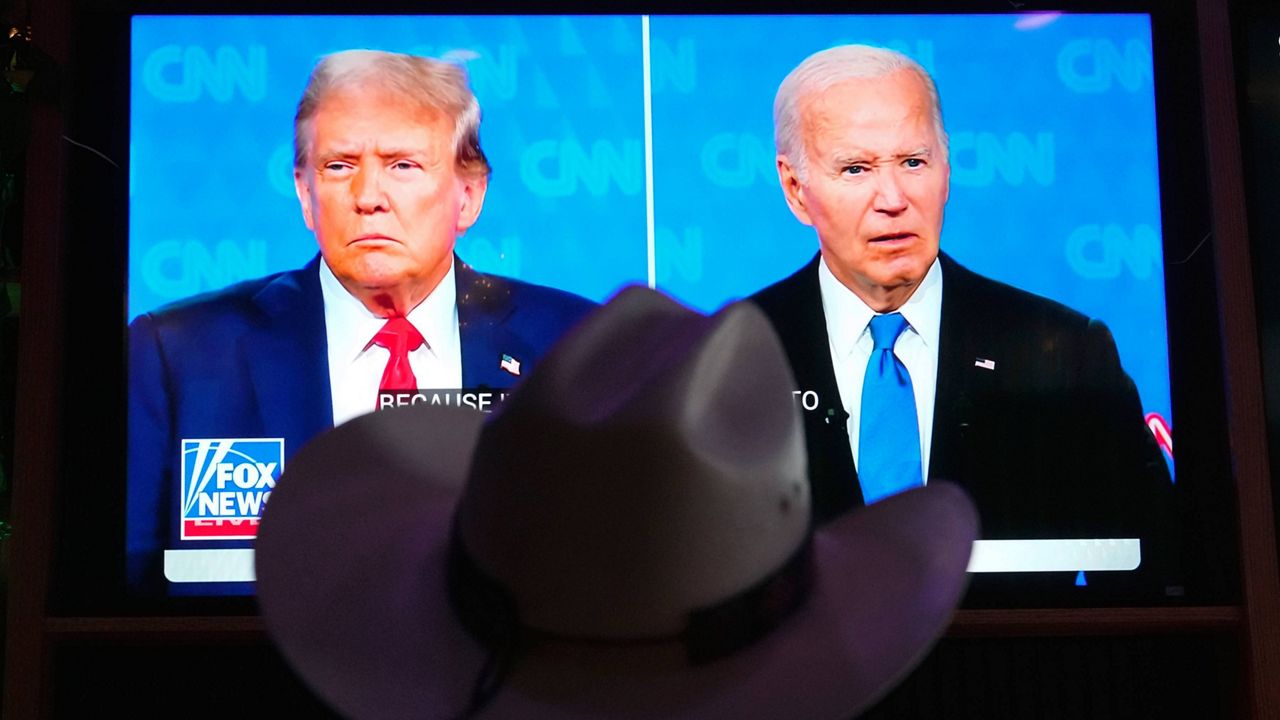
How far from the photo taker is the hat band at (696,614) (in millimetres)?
793

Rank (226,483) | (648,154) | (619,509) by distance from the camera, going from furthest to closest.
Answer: (648,154) → (226,483) → (619,509)

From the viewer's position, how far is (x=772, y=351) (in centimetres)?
90

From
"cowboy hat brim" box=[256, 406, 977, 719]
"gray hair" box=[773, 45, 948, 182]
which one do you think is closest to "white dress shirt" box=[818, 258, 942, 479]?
"gray hair" box=[773, 45, 948, 182]

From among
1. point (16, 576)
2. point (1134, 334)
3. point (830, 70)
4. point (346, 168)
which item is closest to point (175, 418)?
point (16, 576)

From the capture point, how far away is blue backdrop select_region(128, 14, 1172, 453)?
2062 millimetres

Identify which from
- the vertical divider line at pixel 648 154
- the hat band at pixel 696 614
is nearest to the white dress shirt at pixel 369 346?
the vertical divider line at pixel 648 154

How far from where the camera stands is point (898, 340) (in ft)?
6.81

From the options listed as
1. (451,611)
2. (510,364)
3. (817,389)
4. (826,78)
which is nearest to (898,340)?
(817,389)

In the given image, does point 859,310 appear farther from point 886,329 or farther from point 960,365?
point 960,365

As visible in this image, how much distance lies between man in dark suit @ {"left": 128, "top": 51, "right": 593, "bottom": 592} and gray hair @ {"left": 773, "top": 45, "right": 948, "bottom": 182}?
461mm

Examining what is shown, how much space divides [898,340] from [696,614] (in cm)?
136

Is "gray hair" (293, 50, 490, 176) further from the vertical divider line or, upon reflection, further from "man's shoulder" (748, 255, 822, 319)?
"man's shoulder" (748, 255, 822, 319)

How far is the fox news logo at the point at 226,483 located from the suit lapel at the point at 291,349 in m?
0.07

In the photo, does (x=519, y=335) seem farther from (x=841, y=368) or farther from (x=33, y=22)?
(x=33, y=22)
